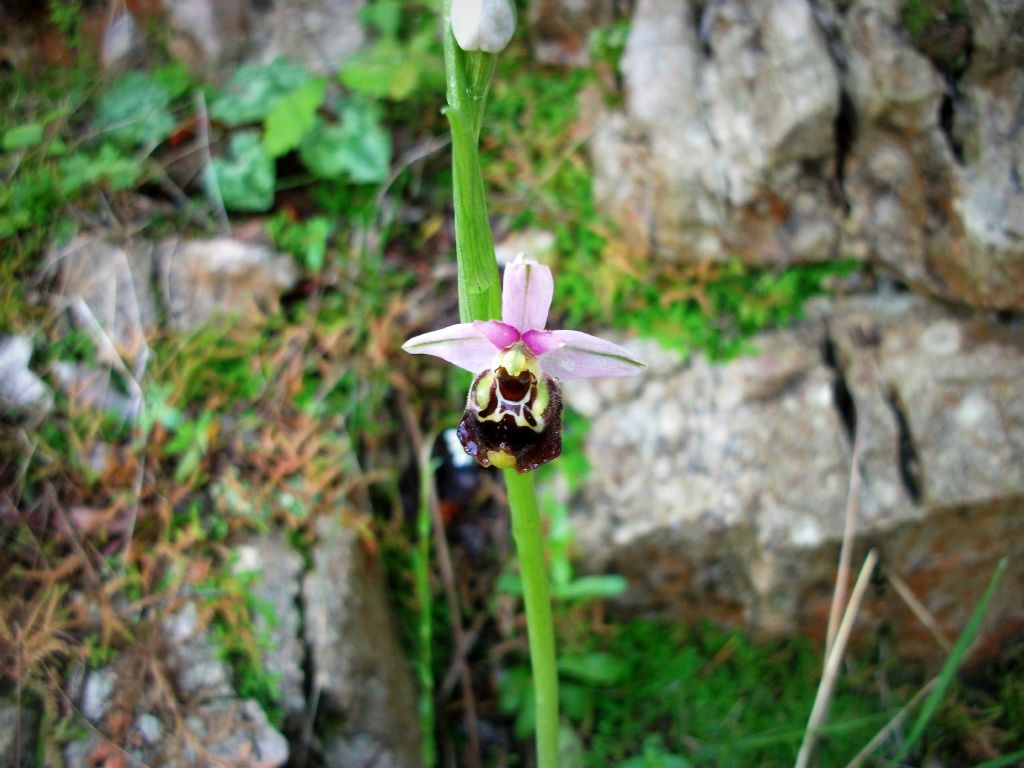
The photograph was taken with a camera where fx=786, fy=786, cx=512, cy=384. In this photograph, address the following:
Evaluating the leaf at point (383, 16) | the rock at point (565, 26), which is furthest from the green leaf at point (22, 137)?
the rock at point (565, 26)

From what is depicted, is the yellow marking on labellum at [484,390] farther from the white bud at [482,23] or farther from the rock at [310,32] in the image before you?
the rock at [310,32]

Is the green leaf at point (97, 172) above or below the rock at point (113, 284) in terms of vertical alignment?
above

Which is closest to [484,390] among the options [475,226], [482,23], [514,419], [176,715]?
[514,419]

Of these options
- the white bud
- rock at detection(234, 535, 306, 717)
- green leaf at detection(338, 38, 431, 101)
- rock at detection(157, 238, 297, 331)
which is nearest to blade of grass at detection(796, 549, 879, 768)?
rock at detection(234, 535, 306, 717)

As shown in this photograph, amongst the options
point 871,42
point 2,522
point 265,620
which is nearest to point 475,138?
point 265,620

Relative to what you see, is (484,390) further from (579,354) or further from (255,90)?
(255,90)
